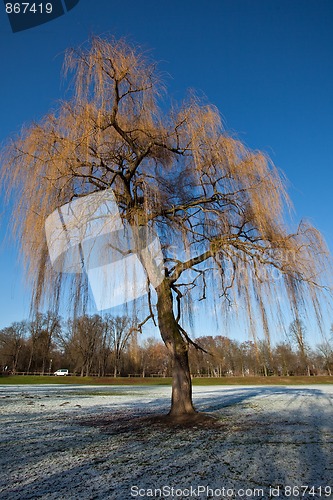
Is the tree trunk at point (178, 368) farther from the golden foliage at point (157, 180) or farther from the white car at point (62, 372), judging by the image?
the white car at point (62, 372)

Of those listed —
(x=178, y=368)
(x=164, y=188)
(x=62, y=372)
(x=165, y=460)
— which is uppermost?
(x=164, y=188)

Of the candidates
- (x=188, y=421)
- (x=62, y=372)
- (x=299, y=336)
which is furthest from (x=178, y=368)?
(x=62, y=372)

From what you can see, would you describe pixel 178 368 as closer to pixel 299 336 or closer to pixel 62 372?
pixel 299 336

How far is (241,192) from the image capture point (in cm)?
582

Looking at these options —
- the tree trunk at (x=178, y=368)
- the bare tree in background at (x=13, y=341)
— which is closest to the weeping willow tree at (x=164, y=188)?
the tree trunk at (x=178, y=368)

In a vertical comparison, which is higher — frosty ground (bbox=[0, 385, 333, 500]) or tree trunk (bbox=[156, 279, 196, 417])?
tree trunk (bbox=[156, 279, 196, 417])

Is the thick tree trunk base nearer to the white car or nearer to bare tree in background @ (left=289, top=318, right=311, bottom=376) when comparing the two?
bare tree in background @ (left=289, top=318, right=311, bottom=376)

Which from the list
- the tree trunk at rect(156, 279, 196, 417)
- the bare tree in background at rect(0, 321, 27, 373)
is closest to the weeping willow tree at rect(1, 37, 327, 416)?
the tree trunk at rect(156, 279, 196, 417)

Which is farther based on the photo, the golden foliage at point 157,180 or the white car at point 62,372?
the white car at point 62,372

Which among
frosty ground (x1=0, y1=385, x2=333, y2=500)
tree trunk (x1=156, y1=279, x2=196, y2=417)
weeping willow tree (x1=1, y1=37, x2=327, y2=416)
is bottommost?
frosty ground (x1=0, y1=385, x2=333, y2=500)

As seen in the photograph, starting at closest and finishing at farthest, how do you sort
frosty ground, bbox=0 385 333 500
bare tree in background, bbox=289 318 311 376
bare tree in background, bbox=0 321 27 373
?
frosty ground, bbox=0 385 333 500
bare tree in background, bbox=289 318 311 376
bare tree in background, bbox=0 321 27 373

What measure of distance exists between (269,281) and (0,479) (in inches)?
170

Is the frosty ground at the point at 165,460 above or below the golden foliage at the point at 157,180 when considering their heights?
below

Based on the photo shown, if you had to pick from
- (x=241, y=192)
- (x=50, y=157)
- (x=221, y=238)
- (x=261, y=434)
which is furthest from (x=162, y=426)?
(x=50, y=157)
